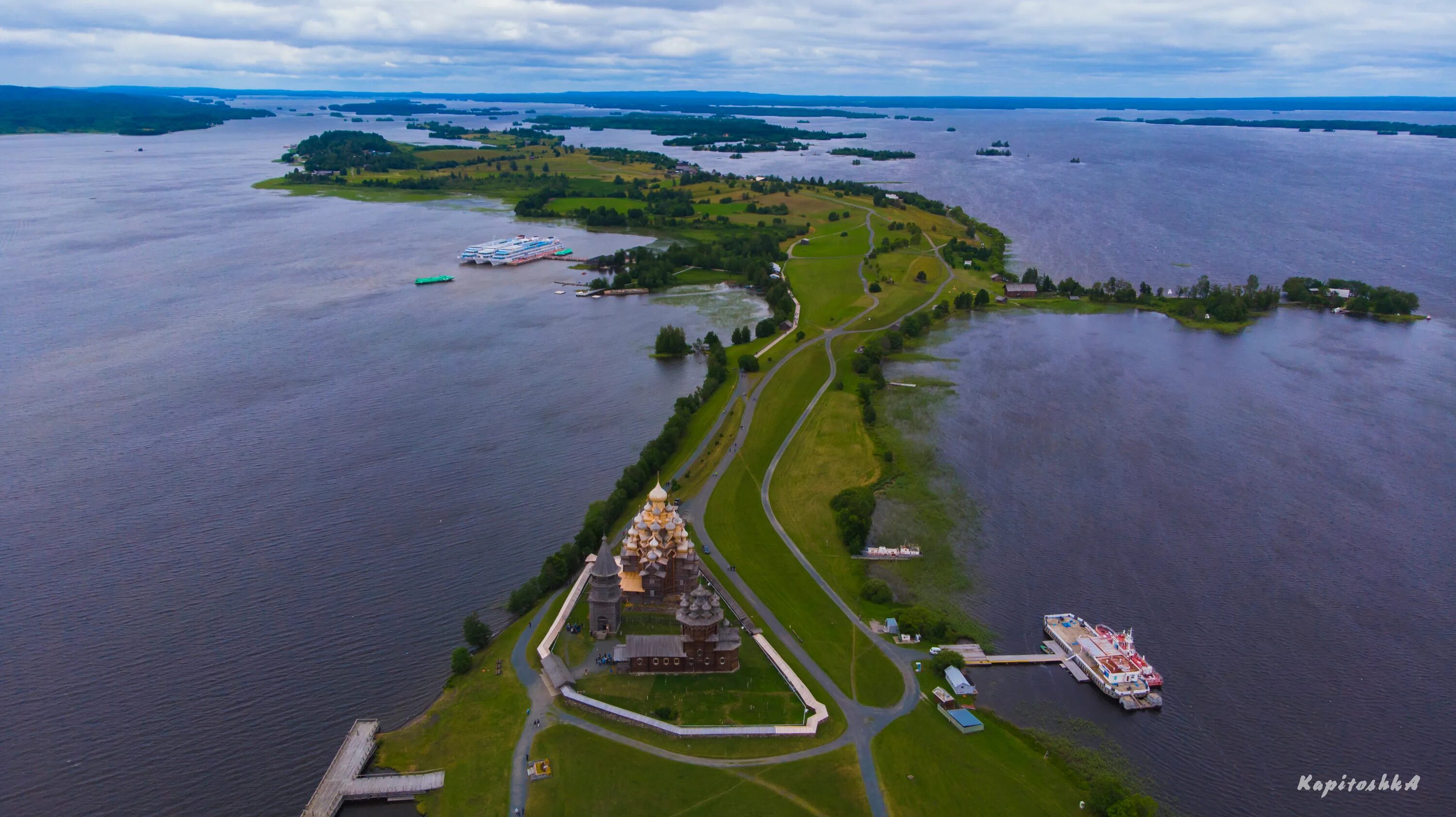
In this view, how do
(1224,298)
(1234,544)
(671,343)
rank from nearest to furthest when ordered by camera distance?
(1234,544)
(671,343)
(1224,298)

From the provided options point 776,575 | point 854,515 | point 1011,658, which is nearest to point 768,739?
point 776,575

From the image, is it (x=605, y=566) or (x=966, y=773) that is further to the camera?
(x=605, y=566)

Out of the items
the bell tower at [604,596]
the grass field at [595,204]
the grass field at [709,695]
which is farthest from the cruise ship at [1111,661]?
the grass field at [595,204]

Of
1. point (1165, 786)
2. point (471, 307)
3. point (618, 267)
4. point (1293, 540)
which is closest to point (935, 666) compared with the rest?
point (1165, 786)

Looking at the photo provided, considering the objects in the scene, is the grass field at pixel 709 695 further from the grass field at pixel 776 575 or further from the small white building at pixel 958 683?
the small white building at pixel 958 683

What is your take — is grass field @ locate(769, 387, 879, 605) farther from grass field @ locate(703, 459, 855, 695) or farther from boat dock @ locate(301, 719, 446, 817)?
boat dock @ locate(301, 719, 446, 817)

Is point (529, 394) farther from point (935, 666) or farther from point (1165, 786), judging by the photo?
point (1165, 786)

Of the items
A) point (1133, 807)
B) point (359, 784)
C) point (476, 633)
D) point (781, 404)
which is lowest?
point (359, 784)

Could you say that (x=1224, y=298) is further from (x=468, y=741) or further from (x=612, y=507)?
(x=468, y=741)
